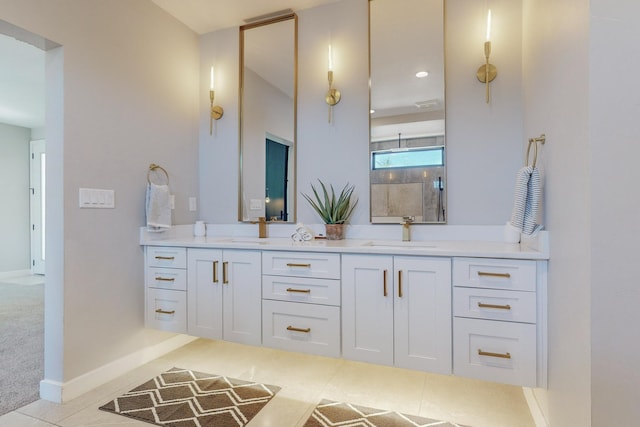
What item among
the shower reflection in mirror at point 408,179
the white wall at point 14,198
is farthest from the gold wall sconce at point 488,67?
the white wall at point 14,198

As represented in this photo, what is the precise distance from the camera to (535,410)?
1.70m

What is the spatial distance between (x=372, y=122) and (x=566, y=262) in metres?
1.52

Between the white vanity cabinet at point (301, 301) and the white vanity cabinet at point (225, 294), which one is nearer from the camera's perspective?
the white vanity cabinet at point (301, 301)

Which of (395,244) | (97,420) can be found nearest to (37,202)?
(97,420)

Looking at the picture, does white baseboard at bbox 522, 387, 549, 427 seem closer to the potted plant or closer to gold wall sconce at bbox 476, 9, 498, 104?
the potted plant

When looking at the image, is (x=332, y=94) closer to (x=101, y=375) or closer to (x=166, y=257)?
(x=166, y=257)

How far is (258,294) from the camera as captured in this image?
2.05 meters

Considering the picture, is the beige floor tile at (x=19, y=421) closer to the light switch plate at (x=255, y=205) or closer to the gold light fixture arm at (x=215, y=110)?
the light switch plate at (x=255, y=205)

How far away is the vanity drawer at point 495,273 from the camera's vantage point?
1541 mm

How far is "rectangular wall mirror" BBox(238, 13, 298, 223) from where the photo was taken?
262 cm

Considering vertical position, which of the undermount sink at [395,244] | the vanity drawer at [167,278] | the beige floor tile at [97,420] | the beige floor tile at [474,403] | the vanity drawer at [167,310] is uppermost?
the undermount sink at [395,244]

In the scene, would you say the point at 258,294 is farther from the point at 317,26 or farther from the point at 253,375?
the point at 317,26

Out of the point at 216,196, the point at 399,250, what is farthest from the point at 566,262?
the point at 216,196

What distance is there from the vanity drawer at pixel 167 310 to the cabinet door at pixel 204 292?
0.05m
